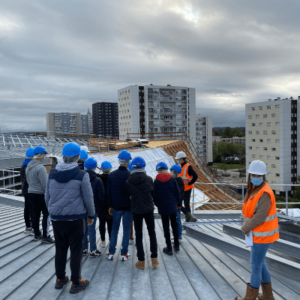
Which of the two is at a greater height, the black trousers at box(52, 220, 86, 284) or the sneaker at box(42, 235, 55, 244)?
the black trousers at box(52, 220, 86, 284)

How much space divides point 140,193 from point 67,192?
1.21 metres

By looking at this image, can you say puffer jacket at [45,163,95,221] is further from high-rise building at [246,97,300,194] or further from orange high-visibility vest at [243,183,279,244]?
high-rise building at [246,97,300,194]

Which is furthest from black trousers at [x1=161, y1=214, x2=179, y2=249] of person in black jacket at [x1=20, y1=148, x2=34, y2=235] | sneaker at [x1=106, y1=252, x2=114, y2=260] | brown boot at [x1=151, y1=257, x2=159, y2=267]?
person in black jacket at [x1=20, y1=148, x2=34, y2=235]

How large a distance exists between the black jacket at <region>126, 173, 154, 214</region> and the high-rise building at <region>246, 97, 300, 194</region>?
4803 centimetres

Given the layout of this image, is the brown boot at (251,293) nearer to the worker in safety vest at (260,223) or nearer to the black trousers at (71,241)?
the worker in safety vest at (260,223)

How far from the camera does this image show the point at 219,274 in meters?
4.02

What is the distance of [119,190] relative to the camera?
4.36 metres

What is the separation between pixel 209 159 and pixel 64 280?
88.5 meters

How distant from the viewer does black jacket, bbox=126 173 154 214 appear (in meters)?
4.12

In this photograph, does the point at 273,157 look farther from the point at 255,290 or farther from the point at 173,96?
the point at 255,290

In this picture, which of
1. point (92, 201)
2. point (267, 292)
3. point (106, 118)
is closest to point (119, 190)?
point (92, 201)

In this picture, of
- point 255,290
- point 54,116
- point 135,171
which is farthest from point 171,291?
point 54,116

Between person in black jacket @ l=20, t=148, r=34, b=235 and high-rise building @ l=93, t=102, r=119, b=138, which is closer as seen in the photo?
person in black jacket @ l=20, t=148, r=34, b=235

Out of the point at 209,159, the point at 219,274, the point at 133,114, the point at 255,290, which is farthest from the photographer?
the point at 209,159
